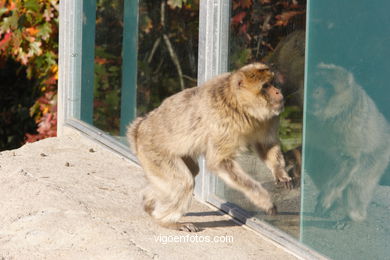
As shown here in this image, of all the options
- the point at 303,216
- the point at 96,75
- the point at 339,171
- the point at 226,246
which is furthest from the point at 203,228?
the point at 96,75

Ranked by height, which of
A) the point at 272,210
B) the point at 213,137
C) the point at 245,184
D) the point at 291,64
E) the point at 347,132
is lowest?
the point at 272,210

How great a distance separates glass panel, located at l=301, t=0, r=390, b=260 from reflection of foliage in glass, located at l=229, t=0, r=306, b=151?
183 mm

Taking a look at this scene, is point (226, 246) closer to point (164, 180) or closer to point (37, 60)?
point (164, 180)

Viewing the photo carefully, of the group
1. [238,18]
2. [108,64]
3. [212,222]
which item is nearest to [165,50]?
[108,64]

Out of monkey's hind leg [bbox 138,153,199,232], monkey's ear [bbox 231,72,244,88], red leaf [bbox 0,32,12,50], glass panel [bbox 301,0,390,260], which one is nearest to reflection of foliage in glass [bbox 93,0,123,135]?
red leaf [bbox 0,32,12,50]

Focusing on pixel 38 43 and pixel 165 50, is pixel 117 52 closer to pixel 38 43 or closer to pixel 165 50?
pixel 165 50

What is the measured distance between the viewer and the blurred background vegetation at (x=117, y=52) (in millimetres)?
5953

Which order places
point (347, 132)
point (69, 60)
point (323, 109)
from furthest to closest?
1. point (69, 60)
2. point (323, 109)
3. point (347, 132)

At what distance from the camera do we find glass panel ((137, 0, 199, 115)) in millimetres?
7352

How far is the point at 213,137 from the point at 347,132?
1.08 m

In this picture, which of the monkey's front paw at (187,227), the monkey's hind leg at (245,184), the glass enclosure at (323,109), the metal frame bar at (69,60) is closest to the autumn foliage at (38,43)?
the metal frame bar at (69,60)

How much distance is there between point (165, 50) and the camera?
7816 mm

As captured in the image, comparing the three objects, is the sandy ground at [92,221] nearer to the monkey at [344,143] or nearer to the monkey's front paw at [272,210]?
the monkey's front paw at [272,210]

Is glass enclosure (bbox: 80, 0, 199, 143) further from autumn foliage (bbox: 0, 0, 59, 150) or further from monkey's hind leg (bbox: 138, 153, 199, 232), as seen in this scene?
monkey's hind leg (bbox: 138, 153, 199, 232)
